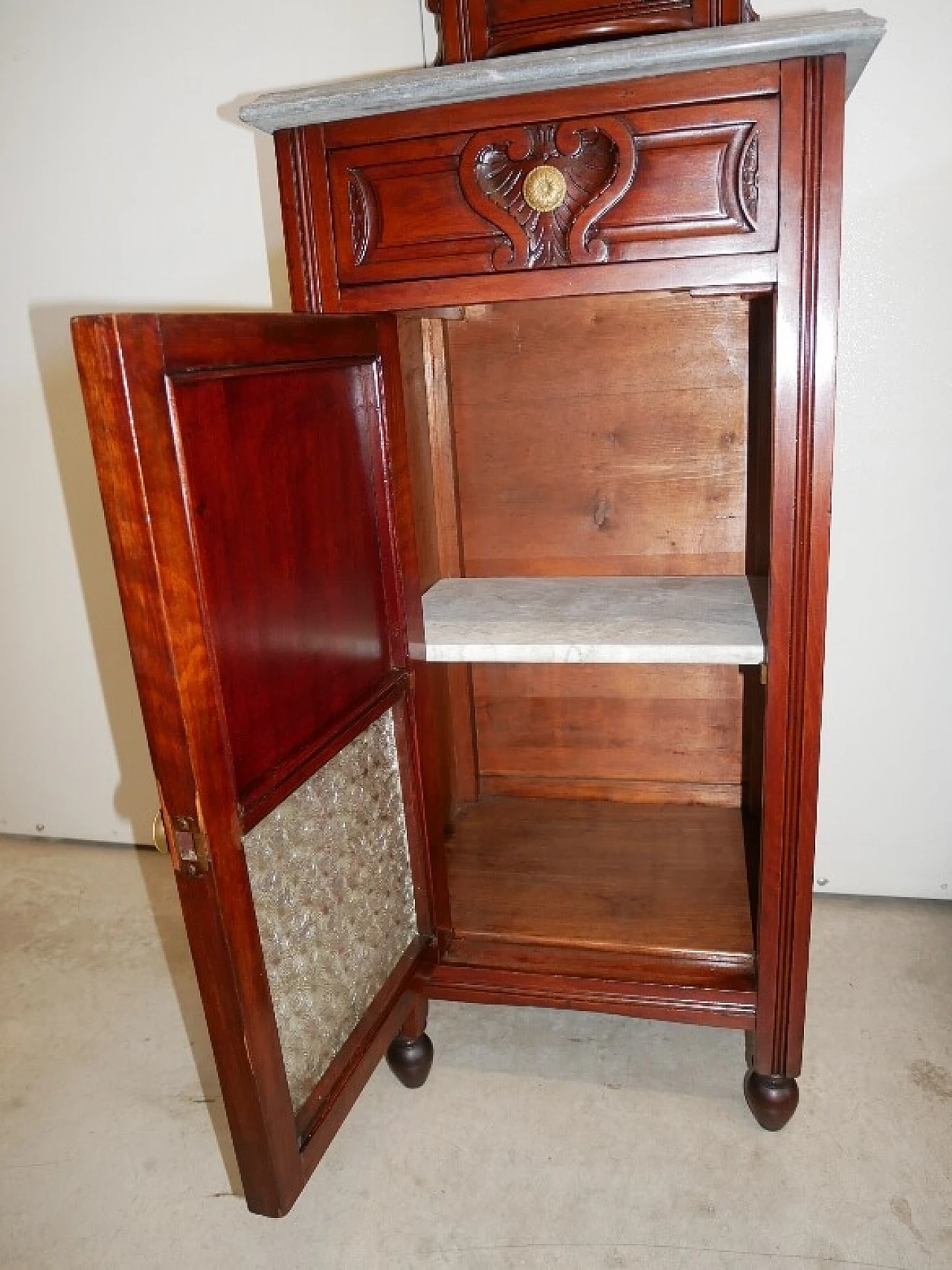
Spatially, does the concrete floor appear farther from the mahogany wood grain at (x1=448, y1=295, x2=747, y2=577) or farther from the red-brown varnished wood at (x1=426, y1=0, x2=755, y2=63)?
the red-brown varnished wood at (x1=426, y1=0, x2=755, y2=63)

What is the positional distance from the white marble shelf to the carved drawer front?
50 cm

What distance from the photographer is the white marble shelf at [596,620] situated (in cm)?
129

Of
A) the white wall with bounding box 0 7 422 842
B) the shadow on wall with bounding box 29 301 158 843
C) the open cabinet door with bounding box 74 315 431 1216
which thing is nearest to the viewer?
the open cabinet door with bounding box 74 315 431 1216

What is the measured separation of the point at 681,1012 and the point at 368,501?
2.75ft

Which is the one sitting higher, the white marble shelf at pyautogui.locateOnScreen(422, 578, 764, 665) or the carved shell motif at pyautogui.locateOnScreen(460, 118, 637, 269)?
the carved shell motif at pyautogui.locateOnScreen(460, 118, 637, 269)

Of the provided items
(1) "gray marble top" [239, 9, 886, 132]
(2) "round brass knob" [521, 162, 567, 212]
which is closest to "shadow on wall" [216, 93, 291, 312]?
(1) "gray marble top" [239, 9, 886, 132]

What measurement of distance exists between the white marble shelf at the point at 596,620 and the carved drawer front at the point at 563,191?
0.50m

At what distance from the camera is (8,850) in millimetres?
2352

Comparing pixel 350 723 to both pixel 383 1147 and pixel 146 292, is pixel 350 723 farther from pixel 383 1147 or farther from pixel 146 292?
pixel 146 292

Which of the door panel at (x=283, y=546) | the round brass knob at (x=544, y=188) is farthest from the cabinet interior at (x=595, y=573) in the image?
the round brass knob at (x=544, y=188)

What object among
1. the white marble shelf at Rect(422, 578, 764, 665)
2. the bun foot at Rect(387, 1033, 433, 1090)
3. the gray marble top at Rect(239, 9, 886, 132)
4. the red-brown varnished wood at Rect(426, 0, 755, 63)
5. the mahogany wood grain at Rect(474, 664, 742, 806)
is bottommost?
the bun foot at Rect(387, 1033, 433, 1090)

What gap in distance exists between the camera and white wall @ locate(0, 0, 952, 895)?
1.56 m

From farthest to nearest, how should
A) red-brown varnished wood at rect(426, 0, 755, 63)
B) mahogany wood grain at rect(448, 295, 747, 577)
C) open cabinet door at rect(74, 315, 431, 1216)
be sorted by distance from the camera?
mahogany wood grain at rect(448, 295, 747, 577) < red-brown varnished wood at rect(426, 0, 755, 63) < open cabinet door at rect(74, 315, 431, 1216)

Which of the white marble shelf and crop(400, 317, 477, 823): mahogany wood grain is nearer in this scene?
the white marble shelf
